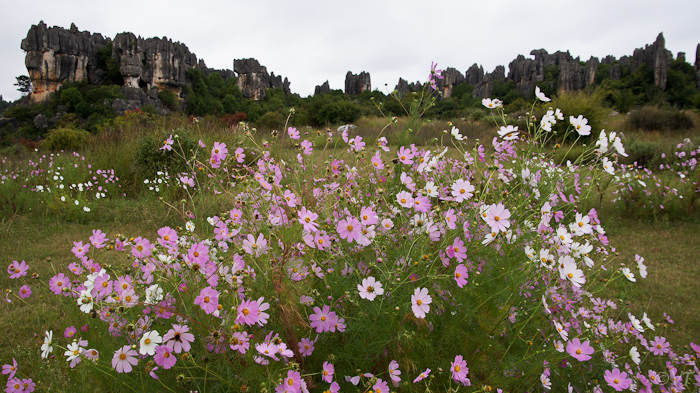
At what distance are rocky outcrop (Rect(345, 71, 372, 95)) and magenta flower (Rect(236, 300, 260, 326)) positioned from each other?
6540cm

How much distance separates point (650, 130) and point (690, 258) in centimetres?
1083

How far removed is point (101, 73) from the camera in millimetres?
47812

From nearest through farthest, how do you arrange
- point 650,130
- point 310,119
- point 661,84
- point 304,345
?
1. point 304,345
2. point 650,130
3. point 310,119
4. point 661,84

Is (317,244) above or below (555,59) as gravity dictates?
below

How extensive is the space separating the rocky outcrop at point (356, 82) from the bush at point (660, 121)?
54.4 m

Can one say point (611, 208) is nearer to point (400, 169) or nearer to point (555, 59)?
point (400, 169)

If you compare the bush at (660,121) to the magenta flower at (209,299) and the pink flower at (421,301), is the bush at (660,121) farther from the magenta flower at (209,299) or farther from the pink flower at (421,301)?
the magenta flower at (209,299)

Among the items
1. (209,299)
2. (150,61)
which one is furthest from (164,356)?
(150,61)

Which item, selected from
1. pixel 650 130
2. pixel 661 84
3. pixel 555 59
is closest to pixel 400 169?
pixel 650 130

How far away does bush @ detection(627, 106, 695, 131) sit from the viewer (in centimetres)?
Result: 1188

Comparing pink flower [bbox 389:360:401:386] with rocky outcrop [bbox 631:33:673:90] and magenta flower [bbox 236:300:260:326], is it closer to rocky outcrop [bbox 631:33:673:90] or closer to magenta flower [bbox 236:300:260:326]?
magenta flower [bbox 236:300:260:326]

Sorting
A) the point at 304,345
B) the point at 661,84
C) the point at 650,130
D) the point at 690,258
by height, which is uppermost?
the point at 661,84

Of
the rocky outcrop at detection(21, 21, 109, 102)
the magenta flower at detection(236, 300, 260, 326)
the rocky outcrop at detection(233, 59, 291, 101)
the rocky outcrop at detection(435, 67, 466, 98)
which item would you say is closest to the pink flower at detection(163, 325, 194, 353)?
the magenta flower at detection(236, 300, 260, 326)

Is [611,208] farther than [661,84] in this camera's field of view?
No
